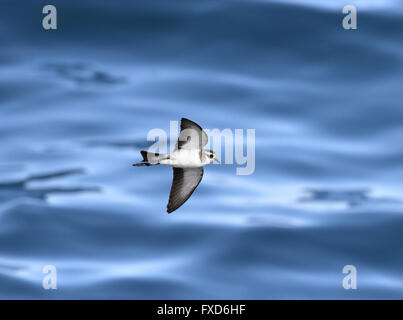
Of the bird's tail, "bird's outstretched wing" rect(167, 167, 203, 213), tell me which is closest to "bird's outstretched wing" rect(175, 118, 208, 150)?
the bird's tail

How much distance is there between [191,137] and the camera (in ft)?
40.3

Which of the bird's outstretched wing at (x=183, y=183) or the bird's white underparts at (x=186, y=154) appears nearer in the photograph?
the bird's white underparts at (x=186, y=154)

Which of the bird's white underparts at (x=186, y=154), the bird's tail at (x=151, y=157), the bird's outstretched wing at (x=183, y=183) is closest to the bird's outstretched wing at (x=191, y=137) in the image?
Answer: the bird's white underparts at (x=186, y=154)

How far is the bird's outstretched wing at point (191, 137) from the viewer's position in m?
12.0

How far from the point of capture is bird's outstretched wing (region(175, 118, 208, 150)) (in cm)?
1203

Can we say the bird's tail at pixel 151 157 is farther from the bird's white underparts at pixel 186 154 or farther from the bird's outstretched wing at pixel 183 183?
the bird's outstretched wing at pixel 183 183

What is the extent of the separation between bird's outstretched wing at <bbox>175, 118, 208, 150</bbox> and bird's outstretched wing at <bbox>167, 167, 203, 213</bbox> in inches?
42.0

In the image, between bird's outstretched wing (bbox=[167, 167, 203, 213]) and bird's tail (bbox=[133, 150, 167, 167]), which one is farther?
bird's outstretched wing (bbox=[167, 167, 203, 213])

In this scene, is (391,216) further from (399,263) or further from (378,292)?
(378,292)

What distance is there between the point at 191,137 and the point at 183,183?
1478 mm

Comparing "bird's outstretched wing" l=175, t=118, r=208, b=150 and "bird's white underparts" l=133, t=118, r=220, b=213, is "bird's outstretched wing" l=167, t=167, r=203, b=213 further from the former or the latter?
"bird's outstretched wing" l=175, t=118, r=208, b=150

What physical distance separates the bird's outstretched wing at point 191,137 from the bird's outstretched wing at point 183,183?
1068 mm

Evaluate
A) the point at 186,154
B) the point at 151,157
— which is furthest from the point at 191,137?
the point at 151,157

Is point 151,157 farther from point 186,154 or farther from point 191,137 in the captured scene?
point 191,137
